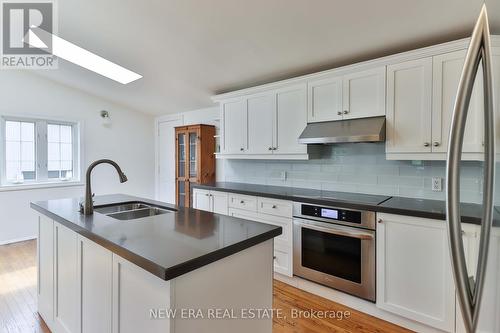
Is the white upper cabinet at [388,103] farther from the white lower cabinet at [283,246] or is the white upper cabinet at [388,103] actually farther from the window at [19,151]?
the window at [19,151]

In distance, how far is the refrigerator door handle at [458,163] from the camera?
565 mm

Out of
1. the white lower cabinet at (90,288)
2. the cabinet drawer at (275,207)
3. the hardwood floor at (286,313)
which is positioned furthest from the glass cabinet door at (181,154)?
the white lower cabinet at (90,288)

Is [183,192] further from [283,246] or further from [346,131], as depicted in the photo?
[346,131]

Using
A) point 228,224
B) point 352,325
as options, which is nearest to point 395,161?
point 352,325

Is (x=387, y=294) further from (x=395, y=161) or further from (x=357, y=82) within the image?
(x=357, y=82)

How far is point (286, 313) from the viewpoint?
89.0 inches

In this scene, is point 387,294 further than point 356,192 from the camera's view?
No

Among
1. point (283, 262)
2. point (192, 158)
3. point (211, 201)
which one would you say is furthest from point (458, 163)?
point (192, 158)

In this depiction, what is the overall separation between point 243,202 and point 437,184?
1877 millimetres

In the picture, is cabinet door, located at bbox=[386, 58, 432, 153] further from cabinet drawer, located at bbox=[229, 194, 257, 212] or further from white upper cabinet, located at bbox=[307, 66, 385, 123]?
cabinet drawer, located at bbox=[229, 194, 257, 212]

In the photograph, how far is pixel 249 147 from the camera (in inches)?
134

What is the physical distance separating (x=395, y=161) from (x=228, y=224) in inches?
71.7

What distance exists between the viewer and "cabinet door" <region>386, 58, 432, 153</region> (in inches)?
84.0

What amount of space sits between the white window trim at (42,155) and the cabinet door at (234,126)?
2804 millimetres
